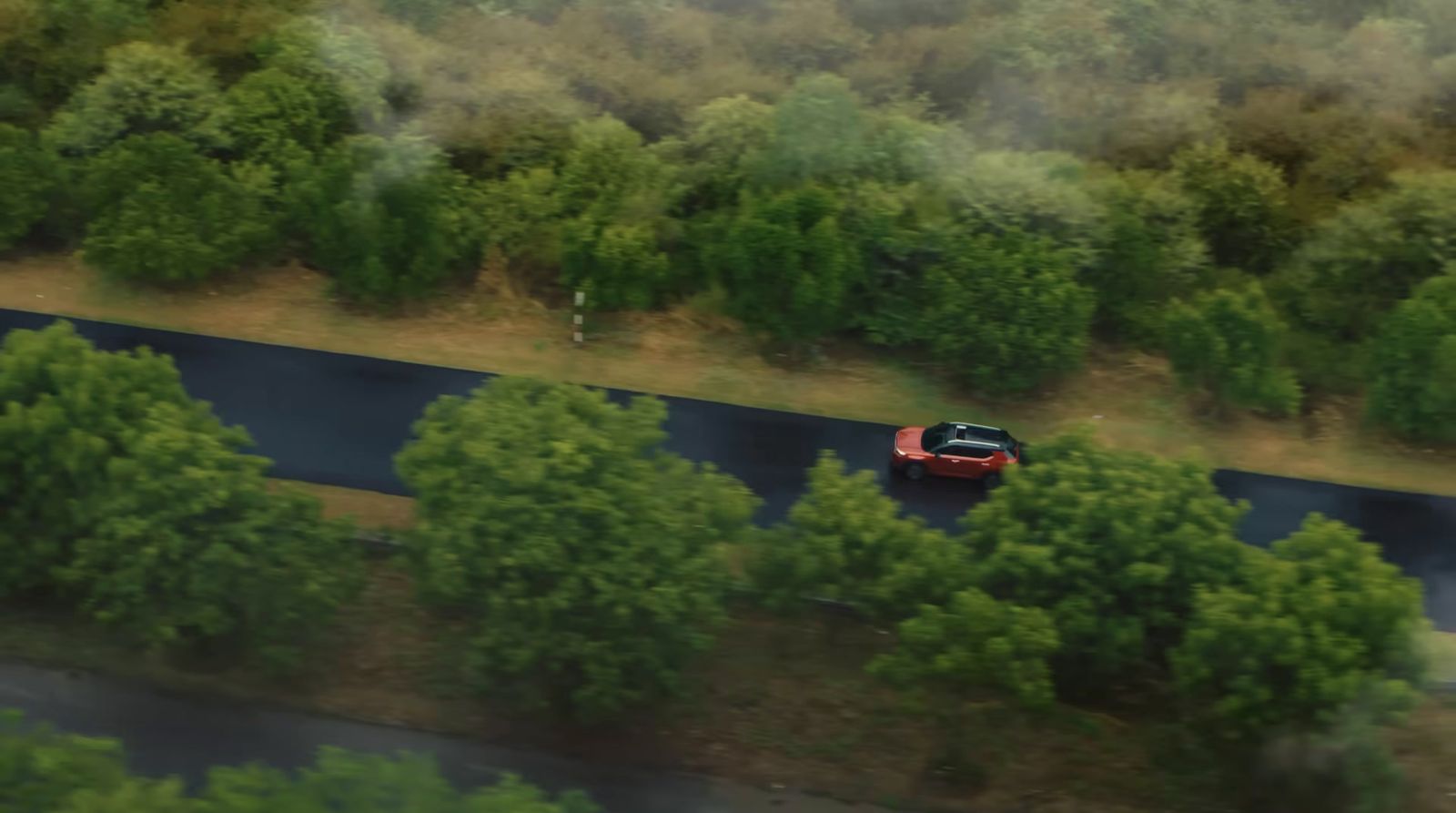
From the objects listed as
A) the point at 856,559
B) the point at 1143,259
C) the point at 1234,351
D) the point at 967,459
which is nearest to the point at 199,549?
the point at 856,559

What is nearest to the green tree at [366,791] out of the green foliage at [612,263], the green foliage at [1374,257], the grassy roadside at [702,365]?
the grassy roadside at [702,365]

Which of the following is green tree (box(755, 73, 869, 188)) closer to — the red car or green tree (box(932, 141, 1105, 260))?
green tree (box(932, 141, 1105, 260))

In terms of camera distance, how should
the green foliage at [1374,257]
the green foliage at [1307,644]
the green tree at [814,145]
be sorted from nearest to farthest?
the green foliage at [1307,644]
the green foliage at [1374,257]
the green tree at [814,145]

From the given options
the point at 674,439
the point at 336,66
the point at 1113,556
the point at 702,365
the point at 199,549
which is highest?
the point at 336,66

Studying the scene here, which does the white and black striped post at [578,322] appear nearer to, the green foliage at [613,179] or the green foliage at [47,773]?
the green foliage at [613,179]

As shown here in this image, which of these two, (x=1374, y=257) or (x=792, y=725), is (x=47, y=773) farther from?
(x=1374, y=257)

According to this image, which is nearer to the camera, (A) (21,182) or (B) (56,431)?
(B) (56,431)

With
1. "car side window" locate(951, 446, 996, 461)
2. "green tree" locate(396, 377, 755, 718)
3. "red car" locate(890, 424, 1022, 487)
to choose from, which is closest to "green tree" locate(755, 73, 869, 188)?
"red car" locate(890, 424, 1022, 487)
